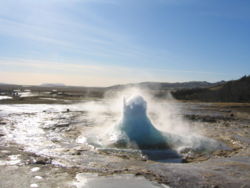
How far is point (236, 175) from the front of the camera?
6.45 meters

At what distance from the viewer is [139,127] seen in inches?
430

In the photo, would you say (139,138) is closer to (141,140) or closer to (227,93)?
(141,140)

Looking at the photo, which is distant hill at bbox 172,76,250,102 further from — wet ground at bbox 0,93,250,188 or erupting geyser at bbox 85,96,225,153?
wet ground at bbox 0,93,250,188

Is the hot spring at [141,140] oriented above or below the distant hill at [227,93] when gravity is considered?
below

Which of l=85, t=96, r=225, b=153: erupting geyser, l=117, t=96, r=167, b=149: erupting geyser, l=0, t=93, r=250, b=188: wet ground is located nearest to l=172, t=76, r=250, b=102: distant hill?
l=85, t=96, r=225, b=153: erupting geyser


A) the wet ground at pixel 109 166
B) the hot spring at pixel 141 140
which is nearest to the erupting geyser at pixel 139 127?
the hot spring at pixel 141 140

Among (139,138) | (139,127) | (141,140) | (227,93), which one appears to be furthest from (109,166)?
(227,93)

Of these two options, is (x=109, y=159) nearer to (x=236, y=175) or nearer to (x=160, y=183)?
(x=160, y=183)

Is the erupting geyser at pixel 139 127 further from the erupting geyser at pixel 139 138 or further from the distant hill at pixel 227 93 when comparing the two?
the distant hill at pixel 227 93

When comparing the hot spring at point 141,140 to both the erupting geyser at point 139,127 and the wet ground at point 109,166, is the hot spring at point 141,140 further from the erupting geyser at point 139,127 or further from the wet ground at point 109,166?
the wet ground at point 109,166

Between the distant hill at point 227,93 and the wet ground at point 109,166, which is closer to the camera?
the wet ground at point 109,166

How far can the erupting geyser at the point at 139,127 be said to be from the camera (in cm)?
1003

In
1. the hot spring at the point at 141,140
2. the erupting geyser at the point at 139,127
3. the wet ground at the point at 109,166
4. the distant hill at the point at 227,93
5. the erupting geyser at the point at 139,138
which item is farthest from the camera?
the distant hill at the point at 227,93

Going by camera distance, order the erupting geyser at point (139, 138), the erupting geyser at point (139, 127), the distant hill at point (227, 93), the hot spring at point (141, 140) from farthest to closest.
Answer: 1. the distant hill at point (227, 93)
2. the erupting geyser at point (139, 127)
3. the erupting geyser at point (139, 138)
4. the hot spring at point (141, 140)
